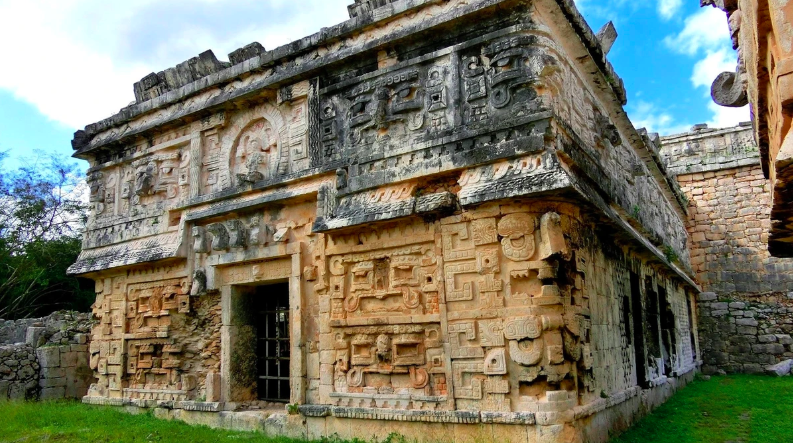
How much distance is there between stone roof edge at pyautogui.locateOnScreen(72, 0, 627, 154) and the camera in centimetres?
709

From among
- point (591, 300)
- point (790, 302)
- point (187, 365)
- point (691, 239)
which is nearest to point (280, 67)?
point (187, 365)

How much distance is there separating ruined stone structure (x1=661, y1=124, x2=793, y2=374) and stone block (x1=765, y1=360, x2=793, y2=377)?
54 cm

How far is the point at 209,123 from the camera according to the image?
902 centimetres

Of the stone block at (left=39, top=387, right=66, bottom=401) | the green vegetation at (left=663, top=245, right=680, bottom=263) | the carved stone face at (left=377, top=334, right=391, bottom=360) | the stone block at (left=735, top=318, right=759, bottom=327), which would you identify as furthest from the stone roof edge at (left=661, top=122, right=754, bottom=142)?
the stone block at (left=39, top=387, right=66, bottom=401)

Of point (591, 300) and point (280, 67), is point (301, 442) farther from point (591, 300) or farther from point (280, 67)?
point (280, 67)

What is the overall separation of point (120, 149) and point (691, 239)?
13821 mm

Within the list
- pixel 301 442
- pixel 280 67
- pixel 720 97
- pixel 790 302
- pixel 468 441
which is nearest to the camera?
pixel 720 97

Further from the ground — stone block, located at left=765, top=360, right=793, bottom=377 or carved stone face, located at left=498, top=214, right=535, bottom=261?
carved stone face, located at left=498, top=214, right=535, bottom=261

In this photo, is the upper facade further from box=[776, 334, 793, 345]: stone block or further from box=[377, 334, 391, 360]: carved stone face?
box=[776, 334, 793, 345]: stone block

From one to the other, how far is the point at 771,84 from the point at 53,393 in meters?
11.7

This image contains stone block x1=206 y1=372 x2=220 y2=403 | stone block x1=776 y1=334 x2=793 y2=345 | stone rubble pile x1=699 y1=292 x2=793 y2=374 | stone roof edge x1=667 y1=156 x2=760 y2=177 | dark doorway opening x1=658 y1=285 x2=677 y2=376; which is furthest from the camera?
stone roof edge x1=667 y1=156 x2=760 y2=177

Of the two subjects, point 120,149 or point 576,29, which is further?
point 120,149

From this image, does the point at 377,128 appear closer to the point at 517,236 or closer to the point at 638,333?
the point at 517,236

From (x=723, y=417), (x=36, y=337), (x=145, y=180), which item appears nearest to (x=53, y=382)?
(x=36, y=337)
